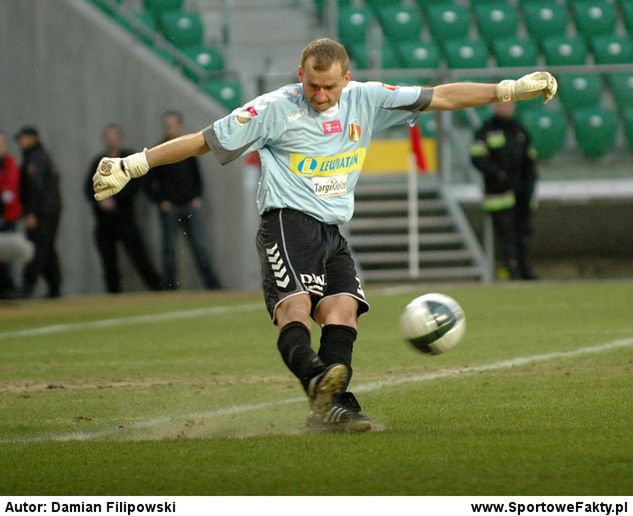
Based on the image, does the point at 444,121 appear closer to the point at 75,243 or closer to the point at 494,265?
the point at 494,265

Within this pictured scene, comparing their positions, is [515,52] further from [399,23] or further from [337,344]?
[337,344]

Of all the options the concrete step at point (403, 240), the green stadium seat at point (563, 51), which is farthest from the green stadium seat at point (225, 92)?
the green stadium seat at point (563, 51)

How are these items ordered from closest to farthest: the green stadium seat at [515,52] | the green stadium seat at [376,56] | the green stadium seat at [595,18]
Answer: the green stadium seat at [376,56] → the green stadium seat at [515,52] → the green stadium seat at [595,18]

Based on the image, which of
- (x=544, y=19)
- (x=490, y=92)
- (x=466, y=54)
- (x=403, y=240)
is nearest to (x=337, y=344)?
(x=490, y=92)

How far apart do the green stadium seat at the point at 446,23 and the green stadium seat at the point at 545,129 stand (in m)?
2.67

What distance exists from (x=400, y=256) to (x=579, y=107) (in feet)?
9.91

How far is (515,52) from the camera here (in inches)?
845

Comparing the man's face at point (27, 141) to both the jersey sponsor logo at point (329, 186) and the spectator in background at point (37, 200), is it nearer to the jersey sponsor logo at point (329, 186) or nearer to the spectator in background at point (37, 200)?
the spectator in background at point (37, 200)

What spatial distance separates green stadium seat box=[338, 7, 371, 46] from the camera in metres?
21.5

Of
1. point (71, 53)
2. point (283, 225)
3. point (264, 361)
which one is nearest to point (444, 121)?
point (71, 53)

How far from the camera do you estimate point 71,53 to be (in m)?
19.0

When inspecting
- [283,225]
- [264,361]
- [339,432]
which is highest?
[283,225]

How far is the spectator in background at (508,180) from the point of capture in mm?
18469

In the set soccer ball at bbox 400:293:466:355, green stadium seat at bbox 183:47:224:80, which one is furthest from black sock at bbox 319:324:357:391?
green stadium seat at bbox 183:47:224:80
